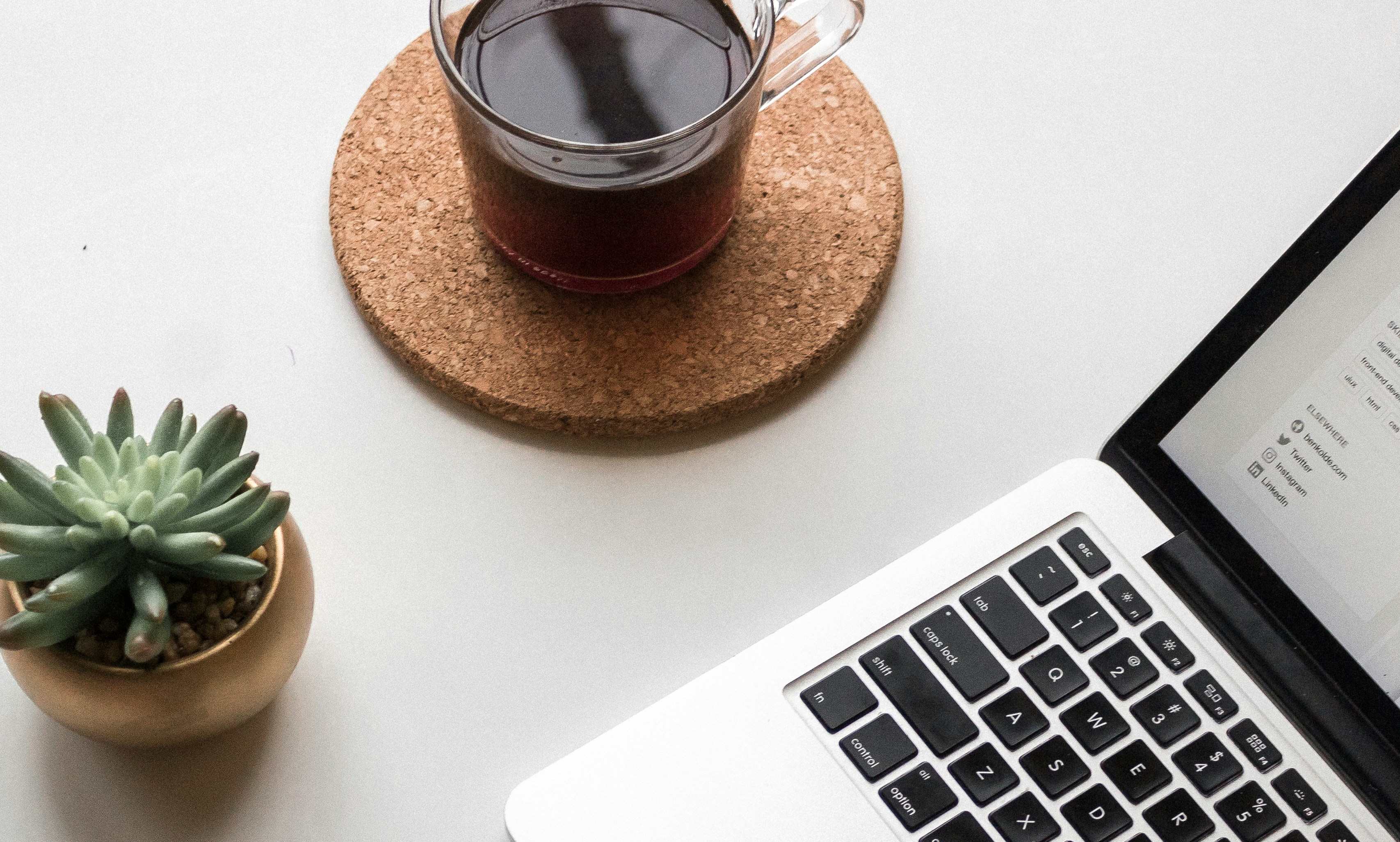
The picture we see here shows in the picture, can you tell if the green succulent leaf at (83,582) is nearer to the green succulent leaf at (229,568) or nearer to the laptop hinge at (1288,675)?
the green succulent leaf at (229,568)

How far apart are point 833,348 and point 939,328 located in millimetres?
70

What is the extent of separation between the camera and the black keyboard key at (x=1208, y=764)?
1.81ft

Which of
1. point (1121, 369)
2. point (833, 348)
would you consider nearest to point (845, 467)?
point (833, 348)

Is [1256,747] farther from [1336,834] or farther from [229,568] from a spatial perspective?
[229,568]

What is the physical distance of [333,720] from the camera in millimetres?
586

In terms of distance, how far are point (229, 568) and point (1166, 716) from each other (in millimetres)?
402

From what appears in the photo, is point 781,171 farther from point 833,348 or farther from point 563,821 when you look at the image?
point 563,821

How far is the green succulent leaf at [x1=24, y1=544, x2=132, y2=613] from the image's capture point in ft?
1.45

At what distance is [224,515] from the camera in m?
0.47

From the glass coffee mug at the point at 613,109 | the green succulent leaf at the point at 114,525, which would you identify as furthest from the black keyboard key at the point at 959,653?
the green succulent leaf at the point at 114,525

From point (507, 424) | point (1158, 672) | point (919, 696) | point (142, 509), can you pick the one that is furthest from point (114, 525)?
point (1158, 672)

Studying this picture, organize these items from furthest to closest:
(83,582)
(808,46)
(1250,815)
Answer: (808,46), (1250,815), (83,582)

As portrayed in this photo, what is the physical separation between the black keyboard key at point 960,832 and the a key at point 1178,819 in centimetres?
7

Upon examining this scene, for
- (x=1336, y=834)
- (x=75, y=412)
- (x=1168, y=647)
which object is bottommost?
(x=1336, y=834)
